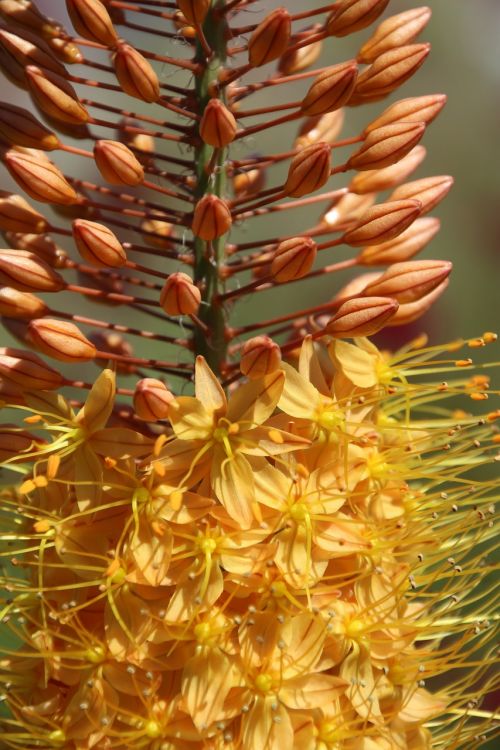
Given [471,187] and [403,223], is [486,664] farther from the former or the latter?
[471,187]

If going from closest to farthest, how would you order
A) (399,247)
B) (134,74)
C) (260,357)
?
(260,357)
(134,74)
(399,247)

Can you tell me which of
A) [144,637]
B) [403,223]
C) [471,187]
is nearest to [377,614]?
[144,637]

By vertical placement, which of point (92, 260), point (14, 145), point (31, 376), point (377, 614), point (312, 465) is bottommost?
point (377, 614)

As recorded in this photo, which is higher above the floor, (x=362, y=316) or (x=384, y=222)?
(x=384, y=222)

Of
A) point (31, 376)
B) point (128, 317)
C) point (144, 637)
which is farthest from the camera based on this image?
point (128, 317)

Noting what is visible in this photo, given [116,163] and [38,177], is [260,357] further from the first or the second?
[38,177]

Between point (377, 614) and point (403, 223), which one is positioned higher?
point (403, 223)

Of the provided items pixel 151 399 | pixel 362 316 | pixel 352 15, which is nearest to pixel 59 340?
pixel 151 399
